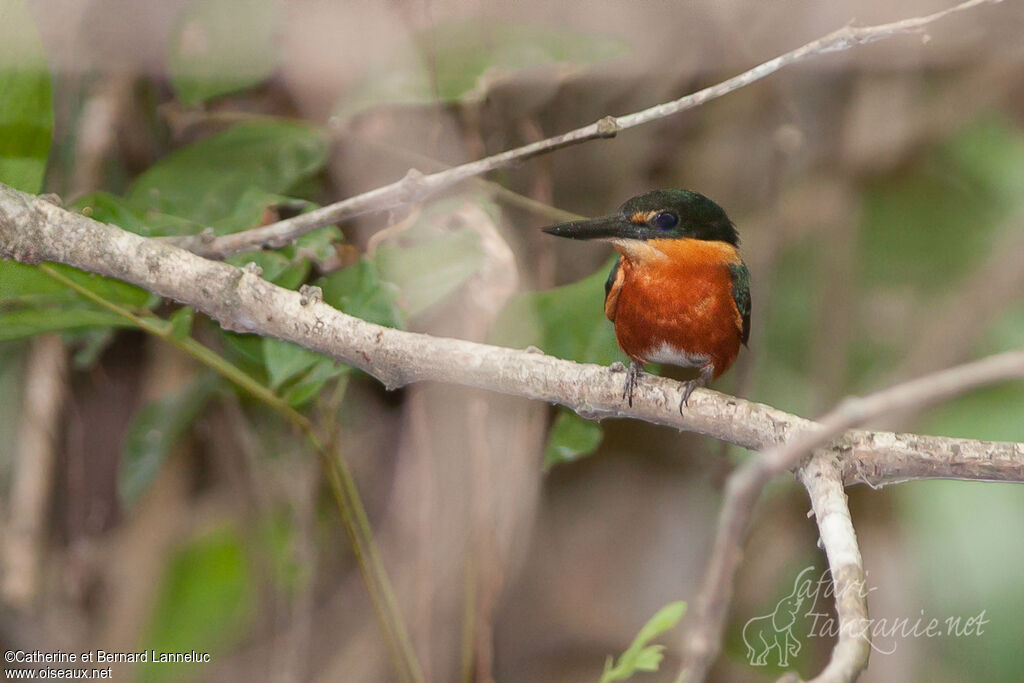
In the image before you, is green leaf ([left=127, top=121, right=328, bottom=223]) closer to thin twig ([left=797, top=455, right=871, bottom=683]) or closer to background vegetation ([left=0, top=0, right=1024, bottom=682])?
background vegetation ([left=0, top=0, right=1024, bottom=682])

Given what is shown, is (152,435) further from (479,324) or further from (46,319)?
(479,324)

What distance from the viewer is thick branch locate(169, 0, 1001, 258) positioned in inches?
38.5

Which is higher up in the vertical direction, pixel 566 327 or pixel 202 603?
pixel 566 327

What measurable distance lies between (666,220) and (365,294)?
45 centimetres

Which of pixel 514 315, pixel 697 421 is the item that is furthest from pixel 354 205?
pixel 697 421

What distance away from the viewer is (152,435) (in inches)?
64.7

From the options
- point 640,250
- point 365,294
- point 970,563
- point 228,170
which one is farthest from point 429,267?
point 970,563

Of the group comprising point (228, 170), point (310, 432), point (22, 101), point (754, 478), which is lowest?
point (754, 478)

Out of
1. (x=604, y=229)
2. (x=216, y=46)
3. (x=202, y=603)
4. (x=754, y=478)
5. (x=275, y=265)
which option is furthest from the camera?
(x=202, y=603)

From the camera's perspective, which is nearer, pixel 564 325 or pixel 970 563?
pixel 564 325

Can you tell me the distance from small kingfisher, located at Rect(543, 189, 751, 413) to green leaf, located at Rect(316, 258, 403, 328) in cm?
29

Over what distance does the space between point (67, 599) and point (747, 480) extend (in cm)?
177

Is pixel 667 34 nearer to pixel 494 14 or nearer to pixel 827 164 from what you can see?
pixel 494 14

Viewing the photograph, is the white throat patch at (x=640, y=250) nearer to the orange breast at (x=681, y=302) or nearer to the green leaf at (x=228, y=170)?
the orange breast at (x=681, y=302)
